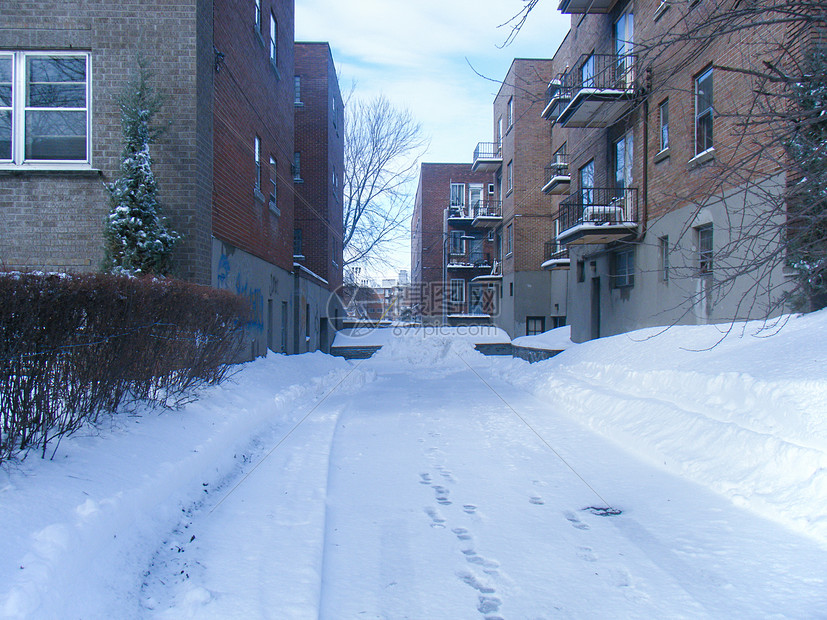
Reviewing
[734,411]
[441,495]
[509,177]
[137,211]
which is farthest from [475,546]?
[509,177]

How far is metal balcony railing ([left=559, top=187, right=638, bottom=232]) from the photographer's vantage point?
15789mm

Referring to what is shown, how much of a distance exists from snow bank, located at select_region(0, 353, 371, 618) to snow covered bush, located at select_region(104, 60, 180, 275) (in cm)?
298

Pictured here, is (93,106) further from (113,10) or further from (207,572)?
(207,572)

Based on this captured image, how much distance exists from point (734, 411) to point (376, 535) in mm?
4488

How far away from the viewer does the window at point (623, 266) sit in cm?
1638

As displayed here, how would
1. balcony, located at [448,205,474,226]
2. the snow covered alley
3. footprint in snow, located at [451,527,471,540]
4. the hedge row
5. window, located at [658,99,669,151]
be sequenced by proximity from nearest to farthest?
the snow covered alley → the hedge row → footprint in snow, located at [451,527,471,540] → window, located at [658,99,669,151] → balcony, located at [448,205,474,226]

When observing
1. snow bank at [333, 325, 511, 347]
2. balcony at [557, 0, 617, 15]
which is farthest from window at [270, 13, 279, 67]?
snow bank at [333, 325, 511, 347]

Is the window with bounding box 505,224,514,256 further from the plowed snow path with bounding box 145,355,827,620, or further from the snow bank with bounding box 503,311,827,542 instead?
the plowed snow path with bounding box 145,355,827,620

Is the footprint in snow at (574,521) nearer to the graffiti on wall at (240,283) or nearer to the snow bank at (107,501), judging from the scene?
the snow bank at (107,501)

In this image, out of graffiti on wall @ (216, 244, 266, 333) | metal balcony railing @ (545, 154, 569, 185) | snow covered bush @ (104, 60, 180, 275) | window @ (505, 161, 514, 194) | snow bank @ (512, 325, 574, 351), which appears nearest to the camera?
snow covered bush @ (104, 60, 180, 275)

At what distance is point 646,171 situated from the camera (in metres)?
15.1

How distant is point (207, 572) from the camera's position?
12.0ft

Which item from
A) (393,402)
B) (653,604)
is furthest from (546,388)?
(653,604)

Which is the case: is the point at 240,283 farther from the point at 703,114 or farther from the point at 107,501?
the point at 703,114
